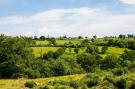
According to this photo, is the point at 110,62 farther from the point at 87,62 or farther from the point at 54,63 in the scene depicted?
the point at 54,63

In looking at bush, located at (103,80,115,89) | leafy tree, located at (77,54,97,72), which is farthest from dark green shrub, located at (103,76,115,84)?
leafy tree, located at (77,54,97,72)

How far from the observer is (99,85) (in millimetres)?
75000

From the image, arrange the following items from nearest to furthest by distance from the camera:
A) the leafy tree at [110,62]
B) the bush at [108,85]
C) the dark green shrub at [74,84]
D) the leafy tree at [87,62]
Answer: the bush at [108,85] → the dark green shrub at [74,84] → the leafy tree at [87,62] → the leafy tree at [110,62]

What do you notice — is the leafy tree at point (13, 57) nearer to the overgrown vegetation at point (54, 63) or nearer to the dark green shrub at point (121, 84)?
the overgrown vegetation at point (54, 63)

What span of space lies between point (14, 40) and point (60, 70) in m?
18.3

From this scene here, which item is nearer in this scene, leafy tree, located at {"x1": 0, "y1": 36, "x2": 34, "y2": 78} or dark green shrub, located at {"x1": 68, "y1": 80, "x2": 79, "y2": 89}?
dark green shrub, located at {"x1": 68, "y1": 80, "x2": 79, "y2": 89}

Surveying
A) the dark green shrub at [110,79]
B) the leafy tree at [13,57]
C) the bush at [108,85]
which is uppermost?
the leafy tree at [13,57]

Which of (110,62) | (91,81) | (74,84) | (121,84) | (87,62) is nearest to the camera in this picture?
(121,84)

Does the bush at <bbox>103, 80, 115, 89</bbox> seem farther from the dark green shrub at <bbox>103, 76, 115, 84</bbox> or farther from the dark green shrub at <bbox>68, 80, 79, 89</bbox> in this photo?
the dark green shrub at <bbox>68, 80, 79, 89</bbox>

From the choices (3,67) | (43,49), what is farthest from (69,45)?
(3,67)

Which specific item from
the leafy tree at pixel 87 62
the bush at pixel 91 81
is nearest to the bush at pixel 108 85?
the bush at pixel 91 81

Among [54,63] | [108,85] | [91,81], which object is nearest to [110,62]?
[54,63]

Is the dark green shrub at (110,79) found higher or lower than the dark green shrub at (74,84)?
higher

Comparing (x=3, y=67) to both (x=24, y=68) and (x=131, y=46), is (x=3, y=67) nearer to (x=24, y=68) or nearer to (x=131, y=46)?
(x=24, y=68)
